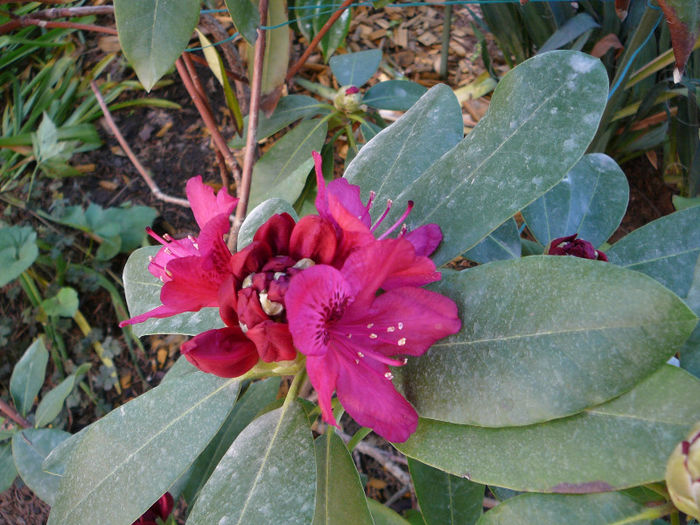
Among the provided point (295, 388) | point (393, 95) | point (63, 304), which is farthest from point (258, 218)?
point (63, 304)

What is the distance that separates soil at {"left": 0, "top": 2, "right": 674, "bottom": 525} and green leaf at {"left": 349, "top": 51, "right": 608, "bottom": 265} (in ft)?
4.81

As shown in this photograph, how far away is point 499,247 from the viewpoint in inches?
36.0

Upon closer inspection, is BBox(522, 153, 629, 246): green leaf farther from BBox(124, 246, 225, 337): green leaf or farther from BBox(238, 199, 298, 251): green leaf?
BBox(124, 246, 225, 337): green leaf

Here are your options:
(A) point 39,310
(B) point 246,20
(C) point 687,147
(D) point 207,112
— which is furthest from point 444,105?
(A) point 39,310

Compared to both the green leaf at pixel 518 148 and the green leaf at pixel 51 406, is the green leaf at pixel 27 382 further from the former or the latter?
the green leaf at pixel 518 148

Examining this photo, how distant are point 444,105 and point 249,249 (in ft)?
1.33

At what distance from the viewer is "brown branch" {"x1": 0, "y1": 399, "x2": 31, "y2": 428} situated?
1.21m

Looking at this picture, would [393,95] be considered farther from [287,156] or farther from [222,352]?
[222,352]

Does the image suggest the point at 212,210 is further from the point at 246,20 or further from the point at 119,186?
the point at 119,186

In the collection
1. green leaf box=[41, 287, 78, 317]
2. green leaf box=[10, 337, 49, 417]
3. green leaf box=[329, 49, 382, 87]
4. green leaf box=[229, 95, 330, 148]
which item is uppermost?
green leaf box=[329, 49, 382, 87]

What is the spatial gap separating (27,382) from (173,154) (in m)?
1.25

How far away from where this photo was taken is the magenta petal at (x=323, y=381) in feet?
1.71

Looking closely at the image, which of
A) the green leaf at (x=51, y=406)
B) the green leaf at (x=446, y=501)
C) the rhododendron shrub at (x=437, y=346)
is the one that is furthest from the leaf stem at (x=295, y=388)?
the green leaf at (x=51, y=406)

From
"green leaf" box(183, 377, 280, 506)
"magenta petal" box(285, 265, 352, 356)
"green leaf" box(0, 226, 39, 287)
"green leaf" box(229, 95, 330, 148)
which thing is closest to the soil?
"green leaf" box(0, 226, 39, 287)
